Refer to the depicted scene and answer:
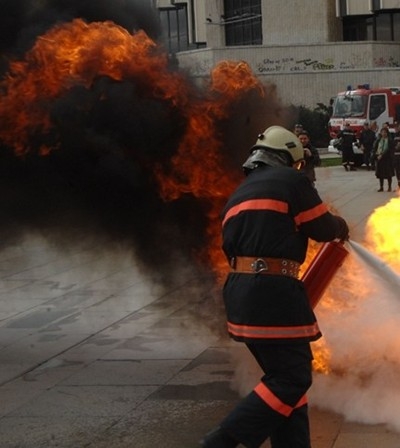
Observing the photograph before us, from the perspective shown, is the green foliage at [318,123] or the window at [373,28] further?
the window at [373,28]

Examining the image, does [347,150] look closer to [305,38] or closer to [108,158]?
[305,38]

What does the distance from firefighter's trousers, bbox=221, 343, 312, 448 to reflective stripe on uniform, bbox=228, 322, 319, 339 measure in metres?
0.05

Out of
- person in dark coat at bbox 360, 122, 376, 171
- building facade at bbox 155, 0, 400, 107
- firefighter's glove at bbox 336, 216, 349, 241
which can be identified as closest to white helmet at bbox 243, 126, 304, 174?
firefighter's glove at bbox 336, 216, 349, 241

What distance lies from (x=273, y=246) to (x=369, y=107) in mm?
27517

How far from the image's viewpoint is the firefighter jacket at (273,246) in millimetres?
4129

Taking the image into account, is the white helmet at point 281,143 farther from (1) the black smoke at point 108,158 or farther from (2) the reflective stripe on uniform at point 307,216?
(1) the black smoke at point 108,158

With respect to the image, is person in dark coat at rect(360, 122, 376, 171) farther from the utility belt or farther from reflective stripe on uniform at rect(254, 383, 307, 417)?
reflective stripe on uniform at rect(254, 383, 307, 417)

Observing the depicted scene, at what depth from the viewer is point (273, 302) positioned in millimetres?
4145

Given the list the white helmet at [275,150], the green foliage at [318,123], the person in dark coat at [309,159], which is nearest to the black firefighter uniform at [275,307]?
the white helmet at [275,150]

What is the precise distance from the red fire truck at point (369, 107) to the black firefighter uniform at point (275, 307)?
26.8m

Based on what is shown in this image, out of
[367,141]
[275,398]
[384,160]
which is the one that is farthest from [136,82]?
[367,141]

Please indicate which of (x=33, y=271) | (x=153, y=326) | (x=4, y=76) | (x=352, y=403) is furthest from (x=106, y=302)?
(x=352, y=403)

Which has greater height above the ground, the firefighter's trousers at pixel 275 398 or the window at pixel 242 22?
the window at pixel 242 22

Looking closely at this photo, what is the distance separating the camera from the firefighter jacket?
4129mm
